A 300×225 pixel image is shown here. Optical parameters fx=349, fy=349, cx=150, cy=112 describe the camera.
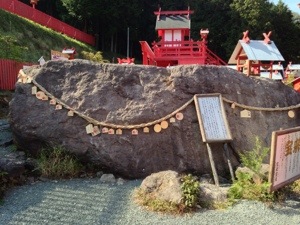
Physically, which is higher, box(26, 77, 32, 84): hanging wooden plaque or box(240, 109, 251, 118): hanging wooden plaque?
box(26, 77, 32, 84): hanging wooden plaque

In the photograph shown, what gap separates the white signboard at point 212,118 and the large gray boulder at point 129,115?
0.61 ft

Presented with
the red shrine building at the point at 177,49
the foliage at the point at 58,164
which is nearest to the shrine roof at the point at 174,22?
the red shrine building at the point at 177,49

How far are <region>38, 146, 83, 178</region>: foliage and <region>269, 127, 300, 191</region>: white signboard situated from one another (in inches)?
127

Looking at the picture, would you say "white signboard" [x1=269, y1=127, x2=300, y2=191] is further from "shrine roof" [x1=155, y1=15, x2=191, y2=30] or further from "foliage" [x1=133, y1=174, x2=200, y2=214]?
"shrine roof" [x1=155, y1=15, x2=191, y2=30]

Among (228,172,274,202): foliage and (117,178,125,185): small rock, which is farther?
(117,178,125,185): small rock

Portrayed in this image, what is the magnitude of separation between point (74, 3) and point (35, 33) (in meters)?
10.6

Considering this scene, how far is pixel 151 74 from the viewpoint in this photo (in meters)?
6.76

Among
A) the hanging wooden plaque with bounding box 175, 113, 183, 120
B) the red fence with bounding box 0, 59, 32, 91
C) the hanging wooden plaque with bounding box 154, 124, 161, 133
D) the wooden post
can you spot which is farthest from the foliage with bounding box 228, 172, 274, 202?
the red fence with bounding box 0, 59, 32, 91

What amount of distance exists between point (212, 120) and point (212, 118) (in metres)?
0.04

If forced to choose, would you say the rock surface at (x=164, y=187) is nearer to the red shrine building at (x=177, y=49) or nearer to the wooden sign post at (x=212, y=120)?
the wooden sign post at (x=212, y=120)

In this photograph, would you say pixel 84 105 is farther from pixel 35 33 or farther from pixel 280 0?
pixel 280 0

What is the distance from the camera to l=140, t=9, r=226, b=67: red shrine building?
47.5 feet

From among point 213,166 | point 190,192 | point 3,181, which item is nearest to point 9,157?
point 3,181

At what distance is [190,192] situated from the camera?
472 centimetres
